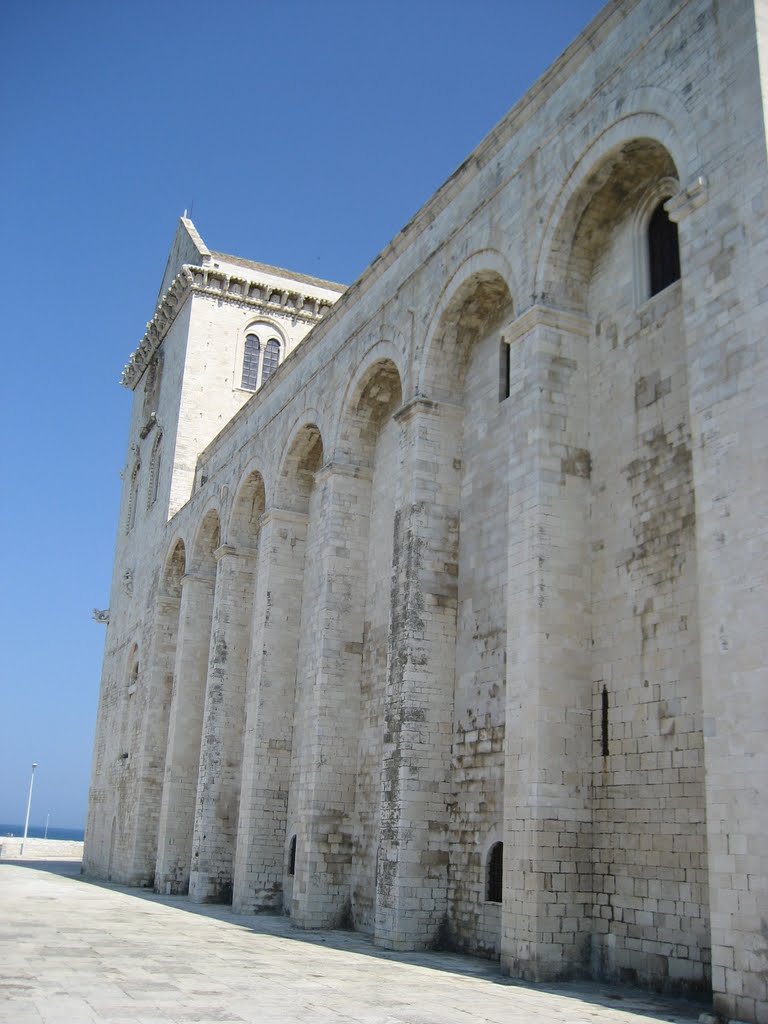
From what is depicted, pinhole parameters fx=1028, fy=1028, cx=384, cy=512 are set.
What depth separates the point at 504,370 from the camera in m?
14.7

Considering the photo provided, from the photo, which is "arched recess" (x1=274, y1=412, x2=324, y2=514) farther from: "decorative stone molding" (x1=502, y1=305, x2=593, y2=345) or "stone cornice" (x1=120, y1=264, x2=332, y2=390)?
"stone cornice" (x1=120, y1=264, x2=332, y2=390)

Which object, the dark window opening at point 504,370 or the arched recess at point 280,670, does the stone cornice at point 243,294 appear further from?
the dark window opening at point 504,370

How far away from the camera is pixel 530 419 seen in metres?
12.0

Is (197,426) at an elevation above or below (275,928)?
above

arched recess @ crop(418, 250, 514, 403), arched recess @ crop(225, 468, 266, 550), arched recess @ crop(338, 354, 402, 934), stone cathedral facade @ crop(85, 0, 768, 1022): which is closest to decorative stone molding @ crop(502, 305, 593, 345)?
stone cathedral facade @ crop(85, 0, 768, 1022)

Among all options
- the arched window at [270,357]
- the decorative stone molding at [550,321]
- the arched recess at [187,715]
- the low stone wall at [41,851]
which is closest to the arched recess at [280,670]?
the arched recess at [187,715]

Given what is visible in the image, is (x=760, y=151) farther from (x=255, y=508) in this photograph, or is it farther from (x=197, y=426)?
(x=197, y=426)

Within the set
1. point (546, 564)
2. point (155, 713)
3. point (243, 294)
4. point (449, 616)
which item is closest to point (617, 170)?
point (546, 564)

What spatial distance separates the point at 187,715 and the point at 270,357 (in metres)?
12.7

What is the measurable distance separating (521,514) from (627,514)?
47.6 inches

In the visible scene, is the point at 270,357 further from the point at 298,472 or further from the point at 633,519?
the point at 633,519

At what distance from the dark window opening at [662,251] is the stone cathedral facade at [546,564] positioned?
0.04 metres

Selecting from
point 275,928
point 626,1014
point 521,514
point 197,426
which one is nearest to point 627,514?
point 521,514

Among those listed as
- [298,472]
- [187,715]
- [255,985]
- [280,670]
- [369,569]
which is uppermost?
[298,472]
